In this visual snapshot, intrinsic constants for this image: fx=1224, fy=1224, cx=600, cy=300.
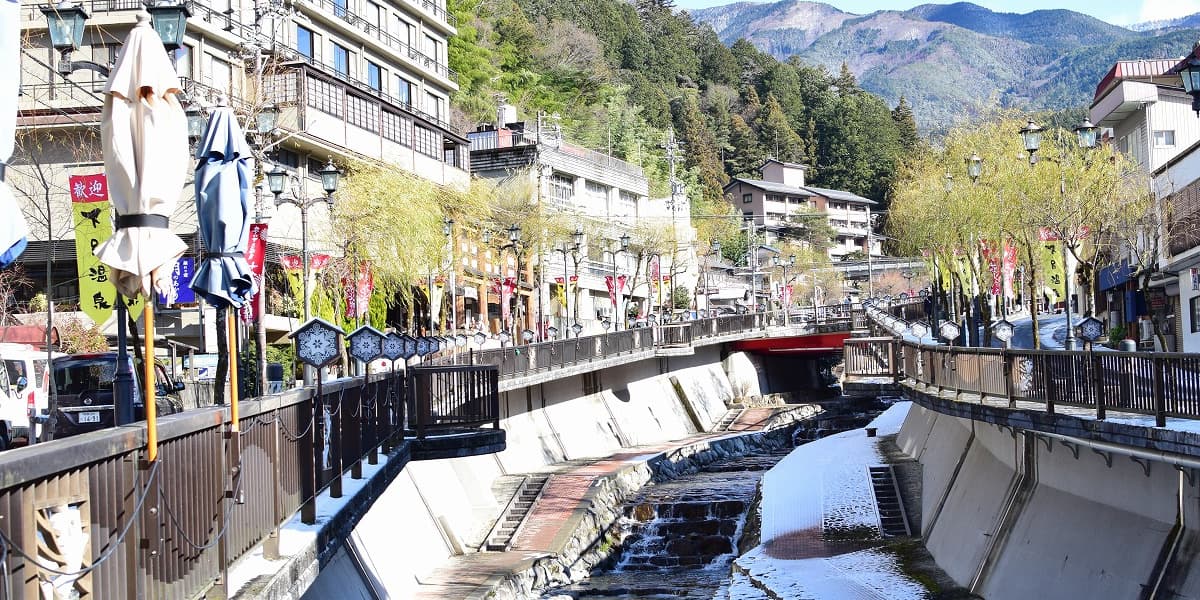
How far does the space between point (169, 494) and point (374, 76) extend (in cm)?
4968

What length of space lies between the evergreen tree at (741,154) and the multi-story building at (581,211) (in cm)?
4806

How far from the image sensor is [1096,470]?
18266mm

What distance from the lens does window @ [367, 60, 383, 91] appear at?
55147 millimetres

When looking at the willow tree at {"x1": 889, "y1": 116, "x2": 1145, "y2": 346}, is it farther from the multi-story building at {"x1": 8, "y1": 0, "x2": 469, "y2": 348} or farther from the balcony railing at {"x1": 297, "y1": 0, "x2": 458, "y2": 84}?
the balcony railing at {"x1": 297, "y1": 0, "x2": 458, "y2": 84}

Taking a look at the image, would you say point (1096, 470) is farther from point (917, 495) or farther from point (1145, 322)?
point (1145, 322)

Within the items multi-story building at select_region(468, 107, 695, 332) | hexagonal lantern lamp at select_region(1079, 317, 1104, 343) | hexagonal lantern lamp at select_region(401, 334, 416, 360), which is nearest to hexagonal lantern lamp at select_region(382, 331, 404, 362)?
hexagonal lantern lamp at select_region(401, 334, 416, 360)

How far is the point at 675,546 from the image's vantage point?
33938 mm

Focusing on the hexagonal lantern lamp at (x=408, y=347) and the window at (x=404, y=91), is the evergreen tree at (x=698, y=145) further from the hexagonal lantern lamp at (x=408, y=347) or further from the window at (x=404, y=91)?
the hexagonal lantern lamp at (x=408, y=347)

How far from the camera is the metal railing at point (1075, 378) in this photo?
48.6ft

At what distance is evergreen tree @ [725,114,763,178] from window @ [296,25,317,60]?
86.7 metres

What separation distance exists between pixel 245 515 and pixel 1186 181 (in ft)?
115

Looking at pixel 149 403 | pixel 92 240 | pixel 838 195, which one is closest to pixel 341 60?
pixel 92 240

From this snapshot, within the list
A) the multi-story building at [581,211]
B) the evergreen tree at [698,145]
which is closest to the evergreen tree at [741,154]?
the evergreen tree at [698,145]

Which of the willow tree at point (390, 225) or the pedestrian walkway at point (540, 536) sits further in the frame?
the willow tree at point (390, 225)
